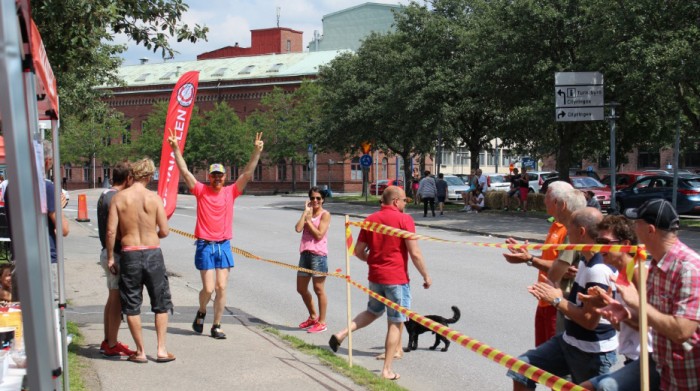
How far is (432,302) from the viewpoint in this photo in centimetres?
1165

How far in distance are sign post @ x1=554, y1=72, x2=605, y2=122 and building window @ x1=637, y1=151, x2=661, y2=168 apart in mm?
51897

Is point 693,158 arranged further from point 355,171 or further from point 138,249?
point 138,249

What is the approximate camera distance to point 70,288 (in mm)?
12734

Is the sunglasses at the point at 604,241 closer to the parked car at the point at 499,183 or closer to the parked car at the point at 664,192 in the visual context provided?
the parked car at the point at 664,192

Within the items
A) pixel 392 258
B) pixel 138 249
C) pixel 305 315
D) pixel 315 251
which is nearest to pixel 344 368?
pixel 392 258

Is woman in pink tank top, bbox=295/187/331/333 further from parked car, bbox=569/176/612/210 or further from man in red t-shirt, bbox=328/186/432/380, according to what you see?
parked car, bbox=569/176/612/210

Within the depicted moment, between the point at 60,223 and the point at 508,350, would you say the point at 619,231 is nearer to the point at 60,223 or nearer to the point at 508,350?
the point at 60,223

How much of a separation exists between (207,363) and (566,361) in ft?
11.6

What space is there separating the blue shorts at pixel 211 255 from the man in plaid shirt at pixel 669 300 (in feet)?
17.9

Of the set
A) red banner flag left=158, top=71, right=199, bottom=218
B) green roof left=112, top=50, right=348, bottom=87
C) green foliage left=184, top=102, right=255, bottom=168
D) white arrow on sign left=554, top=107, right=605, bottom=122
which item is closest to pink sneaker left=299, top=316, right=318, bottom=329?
red banner flag left=158, top=71, right=199, bottom=218

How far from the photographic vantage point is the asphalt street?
7326 mm

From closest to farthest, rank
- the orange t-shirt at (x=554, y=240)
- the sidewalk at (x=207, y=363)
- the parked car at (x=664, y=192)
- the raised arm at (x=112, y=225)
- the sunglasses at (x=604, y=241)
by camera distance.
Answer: the sunglasses at (x=604, y=241) → the orange t-shirt at (x=554, y=240) → the sidewalk at (x=207, y=363) → the raised arm at (x=112, y=225) → the parked car at (x=664, y=192)

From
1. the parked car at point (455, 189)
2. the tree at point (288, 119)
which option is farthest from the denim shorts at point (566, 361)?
the tree at point (288, 119)

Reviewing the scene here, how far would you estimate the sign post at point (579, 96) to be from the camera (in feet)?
77.9
